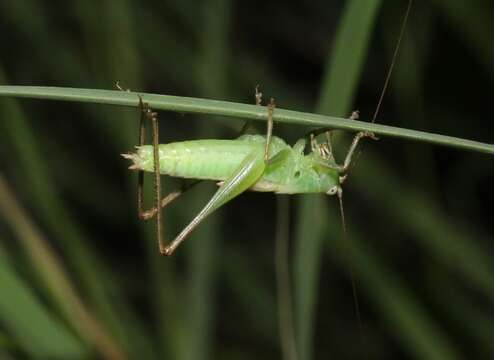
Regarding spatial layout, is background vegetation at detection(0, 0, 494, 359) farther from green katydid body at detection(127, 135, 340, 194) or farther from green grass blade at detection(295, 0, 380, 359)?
green katydid body at detection(127, 135, 340, 194)

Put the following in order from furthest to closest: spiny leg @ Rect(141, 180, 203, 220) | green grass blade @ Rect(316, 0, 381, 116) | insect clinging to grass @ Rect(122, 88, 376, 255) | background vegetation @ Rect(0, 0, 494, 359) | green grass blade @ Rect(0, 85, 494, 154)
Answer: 1. background vegetation @ Rect(0, 0, 494, 359)
2. spiny leg @ Rect(141, 180, 203, 220)
3. insect clinging to grass @ Rect(122, 88, 376, 255)
4. green grass blade @ Rect(316, 0, 381, 116)
5. green grass blade @ Rect(0, 85, 494, 154)

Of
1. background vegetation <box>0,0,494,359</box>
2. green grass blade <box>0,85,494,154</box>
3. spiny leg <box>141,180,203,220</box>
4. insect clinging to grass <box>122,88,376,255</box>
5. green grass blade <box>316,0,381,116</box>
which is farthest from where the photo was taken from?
background vegetation <box>0,0,494,359</box>

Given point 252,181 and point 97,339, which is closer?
point 252,181

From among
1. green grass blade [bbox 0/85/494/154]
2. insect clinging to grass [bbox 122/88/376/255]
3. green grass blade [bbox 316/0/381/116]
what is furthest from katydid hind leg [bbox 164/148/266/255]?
green grass blade [bbox 0/85/494/154]

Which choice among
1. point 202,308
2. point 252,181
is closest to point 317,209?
point 252,181

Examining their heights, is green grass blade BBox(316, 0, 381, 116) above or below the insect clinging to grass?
above

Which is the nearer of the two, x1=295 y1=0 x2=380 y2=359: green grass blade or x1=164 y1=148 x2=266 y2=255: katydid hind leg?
x1=295 y1=0 x2=380 y2=359: green grass blade

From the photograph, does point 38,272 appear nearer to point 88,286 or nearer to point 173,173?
point 88,286
